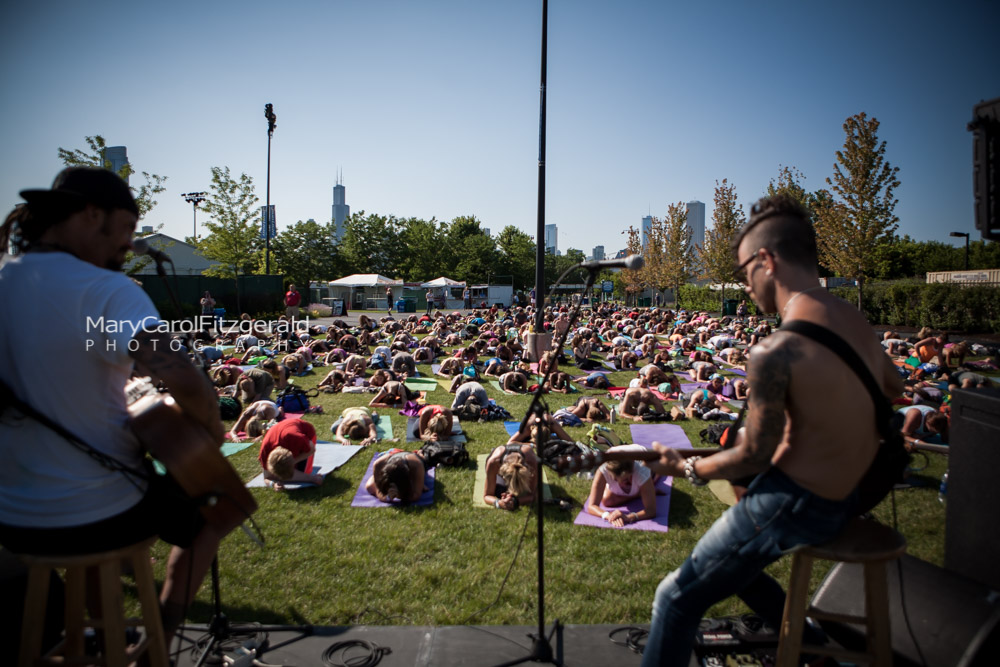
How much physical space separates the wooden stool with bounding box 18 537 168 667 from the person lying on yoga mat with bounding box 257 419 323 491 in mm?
3929

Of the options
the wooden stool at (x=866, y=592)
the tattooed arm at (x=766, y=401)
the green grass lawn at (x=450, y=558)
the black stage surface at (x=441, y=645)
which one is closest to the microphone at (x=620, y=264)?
the tattooed arm at (x=766, y=401)

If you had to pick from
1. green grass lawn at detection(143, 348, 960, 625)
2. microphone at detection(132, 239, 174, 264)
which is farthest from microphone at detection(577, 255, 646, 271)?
microphone at detection(132, 239, 174, 264)

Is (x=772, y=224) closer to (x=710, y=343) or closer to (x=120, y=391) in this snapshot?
(x=120, y=391)

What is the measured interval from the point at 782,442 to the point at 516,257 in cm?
7339

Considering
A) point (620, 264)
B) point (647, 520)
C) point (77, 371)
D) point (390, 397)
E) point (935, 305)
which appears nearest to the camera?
point (77, 371)

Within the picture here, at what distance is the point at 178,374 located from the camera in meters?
1.85

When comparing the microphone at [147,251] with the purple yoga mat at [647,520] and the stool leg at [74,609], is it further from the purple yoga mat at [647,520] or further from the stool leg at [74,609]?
the purple yoga mat at [647,520]

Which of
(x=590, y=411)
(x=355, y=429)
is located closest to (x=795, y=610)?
(x=355, y=429)

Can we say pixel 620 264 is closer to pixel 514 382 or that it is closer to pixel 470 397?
pixel 470 397

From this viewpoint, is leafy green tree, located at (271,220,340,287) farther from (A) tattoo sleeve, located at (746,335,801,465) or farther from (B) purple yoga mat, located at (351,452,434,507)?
(A) tattoo sleeve, located at (746,335,801,465)

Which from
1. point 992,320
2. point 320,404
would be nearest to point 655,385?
point 320,404

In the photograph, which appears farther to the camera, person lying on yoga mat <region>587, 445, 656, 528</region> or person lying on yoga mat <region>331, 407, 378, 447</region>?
person lying on yoga mat <region>331, 407, 378, 447</region>

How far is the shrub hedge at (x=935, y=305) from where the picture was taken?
776 inches

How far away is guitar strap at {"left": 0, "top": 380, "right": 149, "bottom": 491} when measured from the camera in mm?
1750
